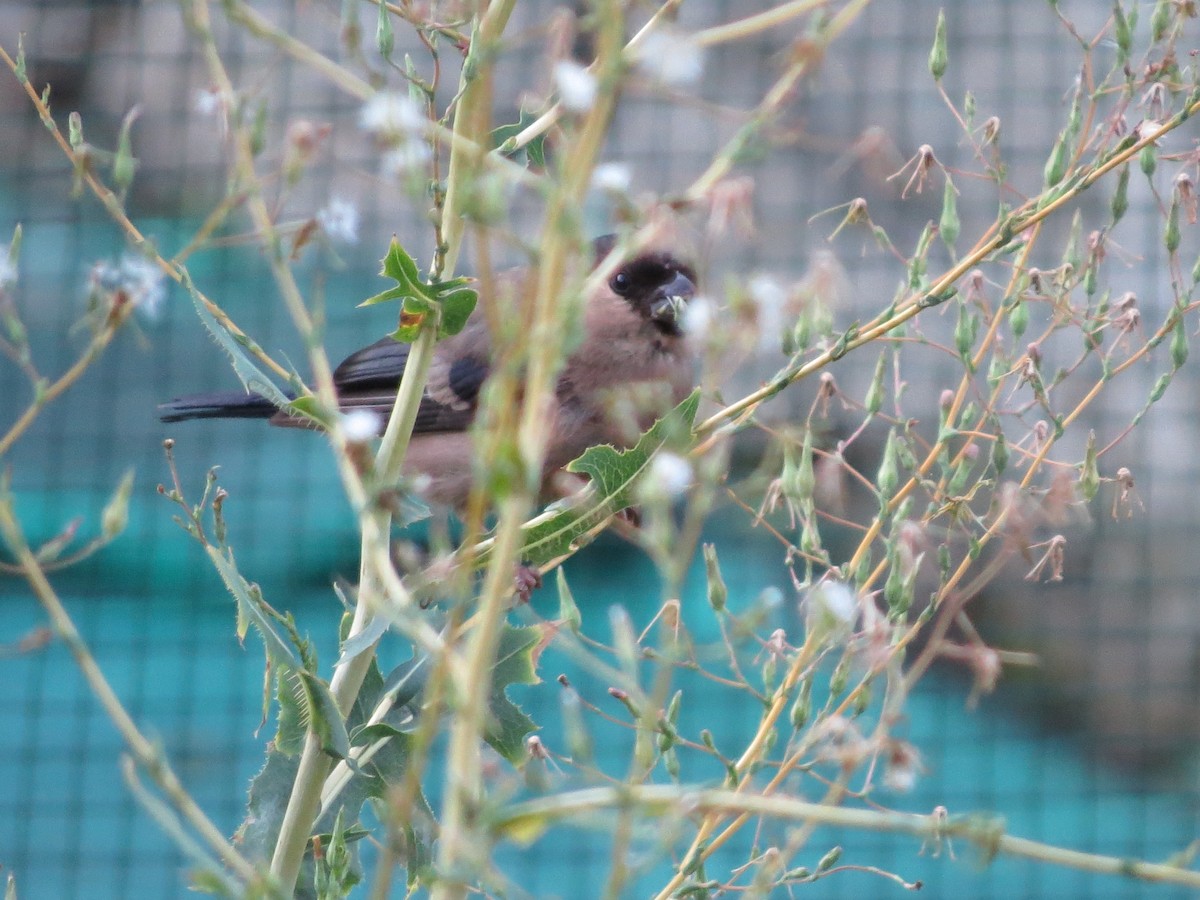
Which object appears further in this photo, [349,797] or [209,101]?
[349,797]

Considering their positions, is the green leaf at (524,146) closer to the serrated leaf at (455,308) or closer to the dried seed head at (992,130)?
the serrated leaf at (455,308)

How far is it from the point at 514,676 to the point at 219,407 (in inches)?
49.0

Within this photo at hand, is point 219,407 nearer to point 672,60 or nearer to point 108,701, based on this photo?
point 108,701

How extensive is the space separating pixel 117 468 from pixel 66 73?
1.06 meters

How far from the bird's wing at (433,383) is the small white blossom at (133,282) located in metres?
1.11

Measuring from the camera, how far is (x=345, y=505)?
3.35m

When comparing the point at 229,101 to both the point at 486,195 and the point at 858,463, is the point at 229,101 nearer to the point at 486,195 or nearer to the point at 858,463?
the point at 486,195

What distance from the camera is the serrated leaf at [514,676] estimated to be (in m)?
0.94

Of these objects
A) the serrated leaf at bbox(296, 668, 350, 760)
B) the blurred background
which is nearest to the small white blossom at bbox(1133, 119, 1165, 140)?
the serrated leaf at bbox(296, 668, 350, 760)

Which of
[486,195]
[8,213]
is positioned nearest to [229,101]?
[486,195]

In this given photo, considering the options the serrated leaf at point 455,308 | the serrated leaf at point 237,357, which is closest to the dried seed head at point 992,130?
the serrated leaf at point 455,308

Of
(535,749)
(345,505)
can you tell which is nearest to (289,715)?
(535,749)

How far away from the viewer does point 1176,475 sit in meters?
3.69

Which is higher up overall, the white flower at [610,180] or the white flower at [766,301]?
the white flower at [610,180]
